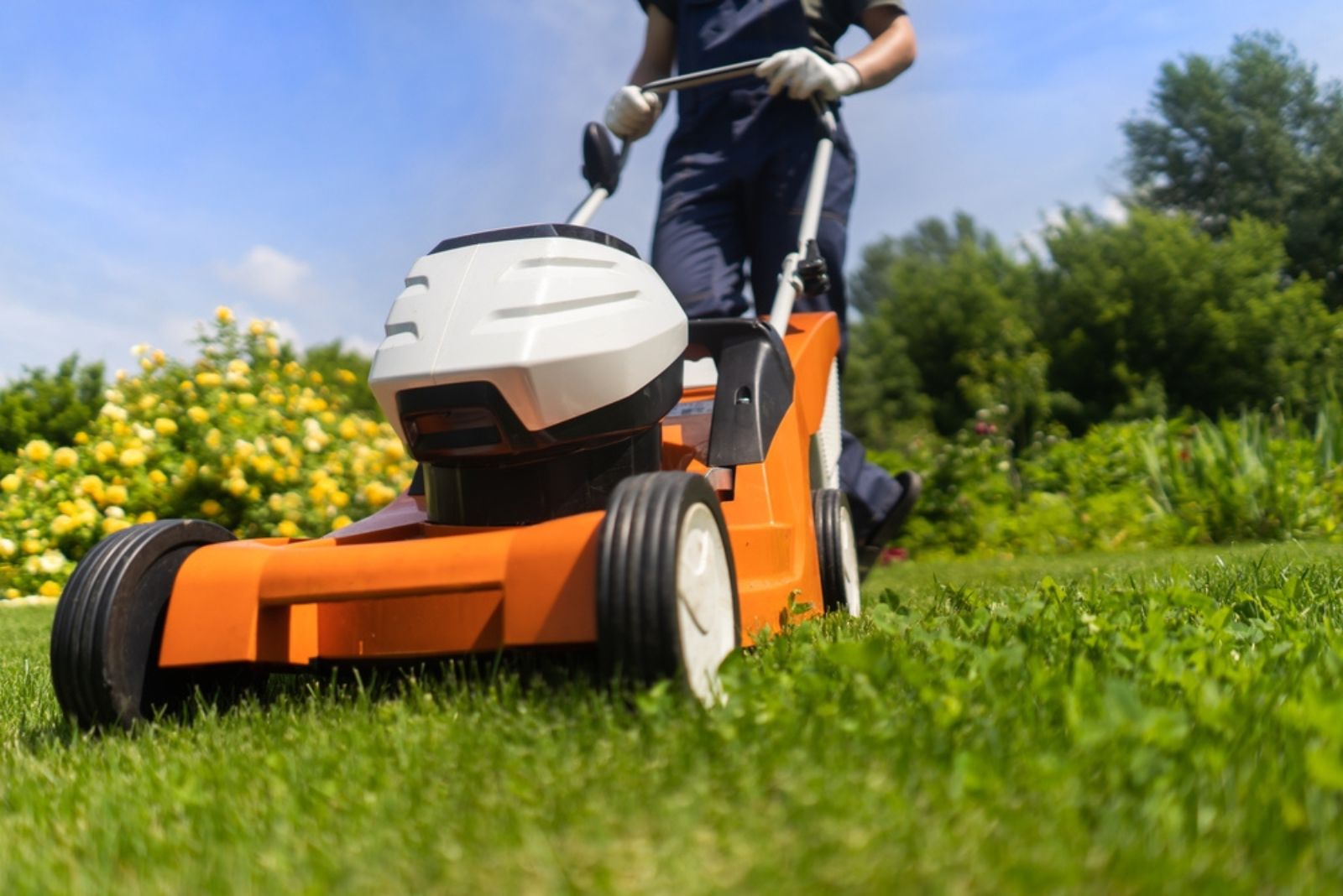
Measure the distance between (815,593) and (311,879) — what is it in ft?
4.80

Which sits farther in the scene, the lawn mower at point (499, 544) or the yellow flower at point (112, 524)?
the yellow flower at point (112, 524)

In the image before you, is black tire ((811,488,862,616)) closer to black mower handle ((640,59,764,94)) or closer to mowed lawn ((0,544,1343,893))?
mowed lawn ((0,544,1343,893))

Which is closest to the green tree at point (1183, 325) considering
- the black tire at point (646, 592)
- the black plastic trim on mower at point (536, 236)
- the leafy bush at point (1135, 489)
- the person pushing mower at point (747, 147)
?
the leafy bush at point (1135, 489)

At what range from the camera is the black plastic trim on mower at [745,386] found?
87.1 inches

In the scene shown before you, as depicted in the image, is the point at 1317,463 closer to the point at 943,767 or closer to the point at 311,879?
the point at 943,767

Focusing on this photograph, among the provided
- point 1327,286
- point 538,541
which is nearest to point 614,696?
point 538,541

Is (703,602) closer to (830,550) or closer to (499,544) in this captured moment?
(499,544)

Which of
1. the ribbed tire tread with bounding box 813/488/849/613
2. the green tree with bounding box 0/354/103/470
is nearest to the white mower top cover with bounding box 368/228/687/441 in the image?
the ribbed tire tread with bounding box 813/488/849/613

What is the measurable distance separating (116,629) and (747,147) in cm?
201

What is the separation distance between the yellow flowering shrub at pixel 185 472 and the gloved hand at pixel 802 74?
9.88 ft

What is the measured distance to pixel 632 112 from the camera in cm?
320

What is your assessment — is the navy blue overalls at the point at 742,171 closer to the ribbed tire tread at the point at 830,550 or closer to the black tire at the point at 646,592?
the ribbed tire tread at the point at 830,550

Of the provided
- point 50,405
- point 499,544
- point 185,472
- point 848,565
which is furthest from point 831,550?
point 50,405

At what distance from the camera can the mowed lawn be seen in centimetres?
102
